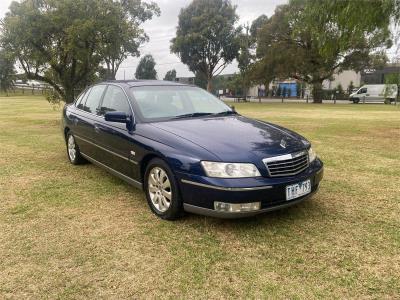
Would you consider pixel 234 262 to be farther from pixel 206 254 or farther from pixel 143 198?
pixel 143 198

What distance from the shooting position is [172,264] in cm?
298

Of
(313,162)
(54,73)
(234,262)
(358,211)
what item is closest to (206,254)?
(234,262)

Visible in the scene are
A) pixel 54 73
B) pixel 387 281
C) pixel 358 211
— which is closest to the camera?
pixel 387 281

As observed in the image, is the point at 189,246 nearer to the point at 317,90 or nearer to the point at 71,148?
the point at 71,148

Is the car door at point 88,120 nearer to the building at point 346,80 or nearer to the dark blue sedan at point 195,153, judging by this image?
the dark blue sedan at point 195,153

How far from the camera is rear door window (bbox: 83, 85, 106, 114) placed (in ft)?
17.6

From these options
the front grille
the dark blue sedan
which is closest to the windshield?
the dark blue sedan

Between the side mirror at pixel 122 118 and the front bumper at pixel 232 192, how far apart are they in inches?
43.4

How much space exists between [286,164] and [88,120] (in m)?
3.14

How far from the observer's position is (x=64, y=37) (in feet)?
38.8

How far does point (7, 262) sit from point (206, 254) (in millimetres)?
1660

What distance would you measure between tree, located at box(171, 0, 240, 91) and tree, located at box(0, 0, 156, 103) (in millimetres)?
26518

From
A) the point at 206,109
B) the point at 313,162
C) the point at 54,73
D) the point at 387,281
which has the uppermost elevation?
the point at 54,73

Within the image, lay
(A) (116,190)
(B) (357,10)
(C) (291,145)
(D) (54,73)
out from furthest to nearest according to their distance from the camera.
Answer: (D) (54,73) < (B) (357,10) < (A) (116,190) < (C) (291,145)
